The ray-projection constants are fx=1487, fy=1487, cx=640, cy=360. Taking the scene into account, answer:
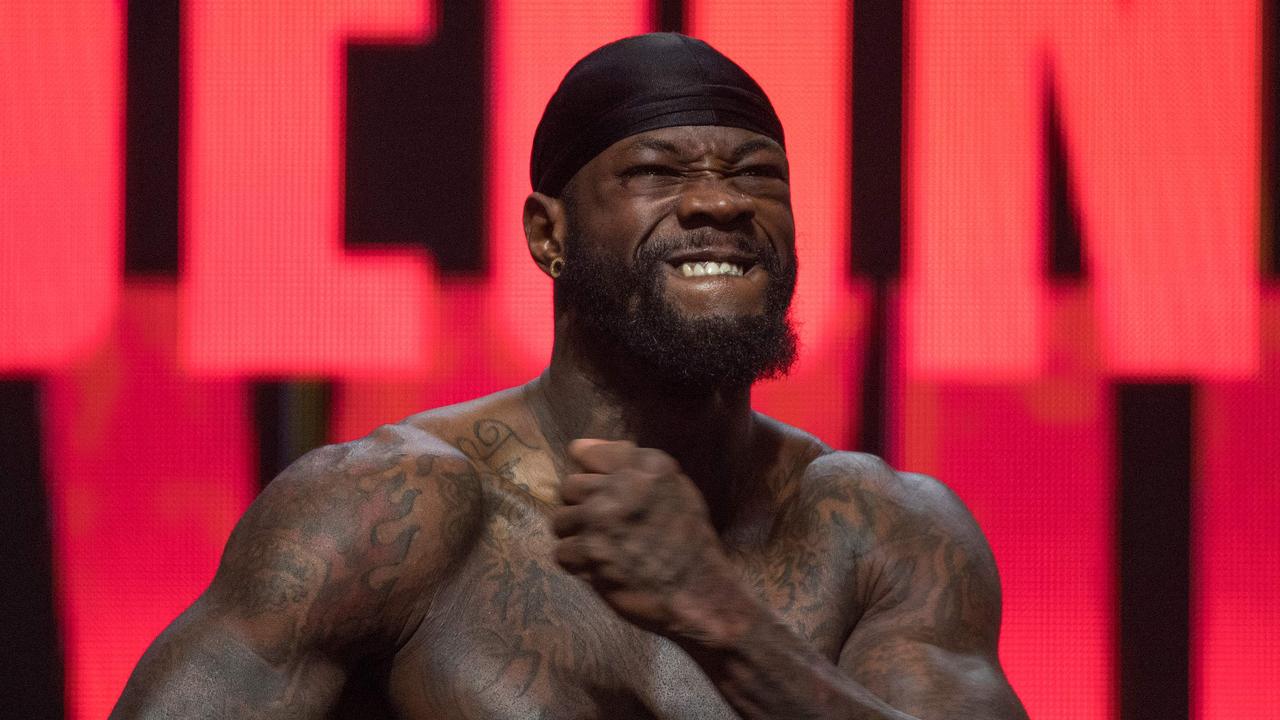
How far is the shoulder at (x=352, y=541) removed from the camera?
1.47 m

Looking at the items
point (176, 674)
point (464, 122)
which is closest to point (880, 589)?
point (176, 674)

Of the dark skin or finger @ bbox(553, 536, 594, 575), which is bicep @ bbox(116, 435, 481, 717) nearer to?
the dark skin

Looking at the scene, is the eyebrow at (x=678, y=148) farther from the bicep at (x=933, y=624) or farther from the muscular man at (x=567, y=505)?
the bicep at (x=933, y=624)

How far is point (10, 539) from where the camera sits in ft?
8.17

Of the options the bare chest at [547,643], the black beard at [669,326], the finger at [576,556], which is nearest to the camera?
the finger at [576,556]

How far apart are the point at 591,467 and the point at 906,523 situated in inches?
22.9

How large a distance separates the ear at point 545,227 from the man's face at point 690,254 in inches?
1.9

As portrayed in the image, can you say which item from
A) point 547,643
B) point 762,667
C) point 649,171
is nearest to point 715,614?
point 762,667

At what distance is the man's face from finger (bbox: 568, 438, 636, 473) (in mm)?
390

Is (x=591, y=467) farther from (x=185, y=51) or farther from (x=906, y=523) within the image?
(x=185, y=51)

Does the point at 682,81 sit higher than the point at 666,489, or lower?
higher

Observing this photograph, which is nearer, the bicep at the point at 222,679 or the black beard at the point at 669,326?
the bicep at the point at 222,679

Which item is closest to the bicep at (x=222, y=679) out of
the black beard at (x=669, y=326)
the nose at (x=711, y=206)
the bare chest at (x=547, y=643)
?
the bare chest at (x=547, y=643)

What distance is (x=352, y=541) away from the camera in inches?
58.9
